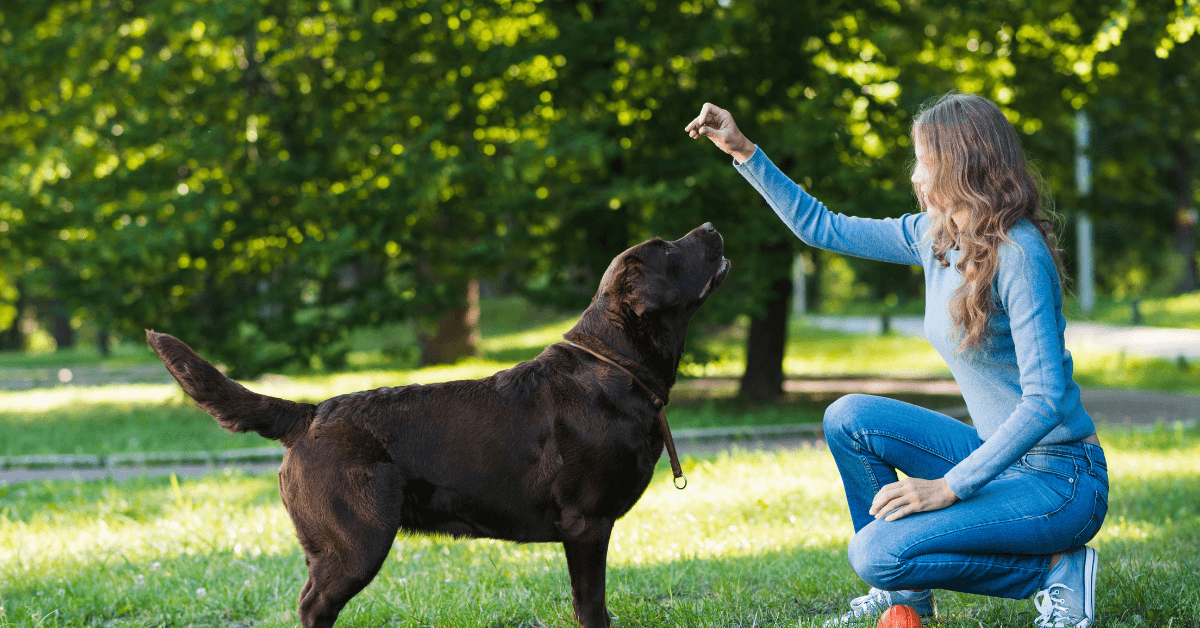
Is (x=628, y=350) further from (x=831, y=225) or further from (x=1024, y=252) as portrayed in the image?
(x=1024, y=252)

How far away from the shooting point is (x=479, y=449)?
301 cm

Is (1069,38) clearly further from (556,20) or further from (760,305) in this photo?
(556,20)

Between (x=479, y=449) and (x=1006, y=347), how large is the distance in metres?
1.78

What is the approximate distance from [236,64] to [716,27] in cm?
629

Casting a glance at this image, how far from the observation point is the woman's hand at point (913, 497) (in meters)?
2.88

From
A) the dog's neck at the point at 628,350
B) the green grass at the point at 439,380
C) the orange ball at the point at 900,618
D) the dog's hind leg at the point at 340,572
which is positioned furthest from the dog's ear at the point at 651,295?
the green grass at the point at 439,380

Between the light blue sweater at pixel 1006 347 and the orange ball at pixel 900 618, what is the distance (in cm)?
47

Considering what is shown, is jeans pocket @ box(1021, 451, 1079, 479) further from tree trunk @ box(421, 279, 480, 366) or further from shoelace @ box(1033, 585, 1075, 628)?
tree trunk @ box(421, 279, 480, 366)

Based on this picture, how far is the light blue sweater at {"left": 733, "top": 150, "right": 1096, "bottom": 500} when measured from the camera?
2.70 meters

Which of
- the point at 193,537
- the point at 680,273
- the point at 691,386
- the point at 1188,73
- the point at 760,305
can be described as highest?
the point at 1188,73

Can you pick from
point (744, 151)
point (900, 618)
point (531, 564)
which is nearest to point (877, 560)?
point (900, 618)

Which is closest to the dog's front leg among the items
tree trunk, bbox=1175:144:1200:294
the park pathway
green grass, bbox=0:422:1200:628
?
green grass, bbox=0:422:1200:628

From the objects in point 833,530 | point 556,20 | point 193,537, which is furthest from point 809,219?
point 556,20

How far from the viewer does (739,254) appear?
10.0m
